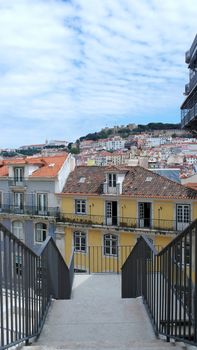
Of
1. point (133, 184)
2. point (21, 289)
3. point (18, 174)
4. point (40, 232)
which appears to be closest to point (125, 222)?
point (133, 184)

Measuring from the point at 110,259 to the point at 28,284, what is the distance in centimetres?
2442

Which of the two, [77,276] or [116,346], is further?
[77,276]

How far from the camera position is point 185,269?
356cm

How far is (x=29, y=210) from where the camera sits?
33.2m

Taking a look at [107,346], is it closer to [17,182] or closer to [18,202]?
[17,182]

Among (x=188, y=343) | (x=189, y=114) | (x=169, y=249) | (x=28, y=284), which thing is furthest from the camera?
(x=189, y=114)

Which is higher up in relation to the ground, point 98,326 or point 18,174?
point 18,174

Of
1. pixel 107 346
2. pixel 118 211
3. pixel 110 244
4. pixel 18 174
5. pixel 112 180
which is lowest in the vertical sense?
pixel 110 244

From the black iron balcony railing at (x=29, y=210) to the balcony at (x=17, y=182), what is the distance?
1.84 metres

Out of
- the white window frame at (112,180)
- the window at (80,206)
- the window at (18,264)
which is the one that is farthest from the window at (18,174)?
the window at (18,264)

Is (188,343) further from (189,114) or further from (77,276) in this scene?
(189,114)

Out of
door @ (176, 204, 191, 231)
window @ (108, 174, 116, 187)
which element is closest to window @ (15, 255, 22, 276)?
door @ (176, 204, 191, 231)

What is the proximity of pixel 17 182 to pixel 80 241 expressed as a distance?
7.82 metres

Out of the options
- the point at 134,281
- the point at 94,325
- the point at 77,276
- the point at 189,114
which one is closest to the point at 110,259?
the point at 189,114
